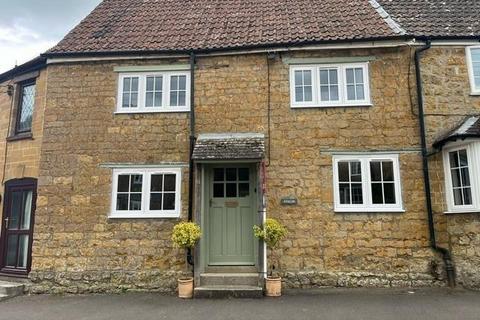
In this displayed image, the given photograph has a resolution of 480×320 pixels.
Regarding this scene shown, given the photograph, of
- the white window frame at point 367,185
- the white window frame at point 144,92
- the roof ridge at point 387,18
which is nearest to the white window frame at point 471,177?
the white window frame at point 367,185

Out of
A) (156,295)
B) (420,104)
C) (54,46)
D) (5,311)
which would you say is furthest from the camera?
(54,46)

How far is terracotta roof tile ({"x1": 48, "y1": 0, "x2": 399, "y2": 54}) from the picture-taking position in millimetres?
9415

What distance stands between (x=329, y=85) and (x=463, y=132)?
3.11 metres

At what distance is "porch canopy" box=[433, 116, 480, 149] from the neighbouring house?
1.7 inches

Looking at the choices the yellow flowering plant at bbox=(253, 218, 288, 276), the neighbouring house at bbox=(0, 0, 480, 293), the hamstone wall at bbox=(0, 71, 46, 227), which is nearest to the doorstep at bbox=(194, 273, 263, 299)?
the neighbouring house at bbox=(0, 0, 480, 293)

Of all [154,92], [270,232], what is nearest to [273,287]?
[270,232]

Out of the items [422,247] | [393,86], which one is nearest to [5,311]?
[422,247]

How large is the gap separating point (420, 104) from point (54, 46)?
9433mm

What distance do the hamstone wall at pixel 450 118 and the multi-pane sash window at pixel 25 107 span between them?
10542 mm

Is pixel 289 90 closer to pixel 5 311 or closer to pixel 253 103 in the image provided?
pixel 253 103

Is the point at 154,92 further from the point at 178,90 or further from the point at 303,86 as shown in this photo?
the point at 303,86

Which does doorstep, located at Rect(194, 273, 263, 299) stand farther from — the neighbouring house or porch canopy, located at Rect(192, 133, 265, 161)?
porch canopy, located at Rect(192, 133, 265, 161)

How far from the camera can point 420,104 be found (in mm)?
8844

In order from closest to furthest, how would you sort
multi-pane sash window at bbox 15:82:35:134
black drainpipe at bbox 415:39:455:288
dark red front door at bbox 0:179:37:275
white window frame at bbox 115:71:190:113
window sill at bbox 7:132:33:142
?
black drainpipe at bbox 415:39:455:288, white window frame at bbox 115:71:190:113, dark red front door at bbox 0:179:37:275, window sill at bbox 7:132:33:142, multi-pane sash window at bbox 15:82:35:134
